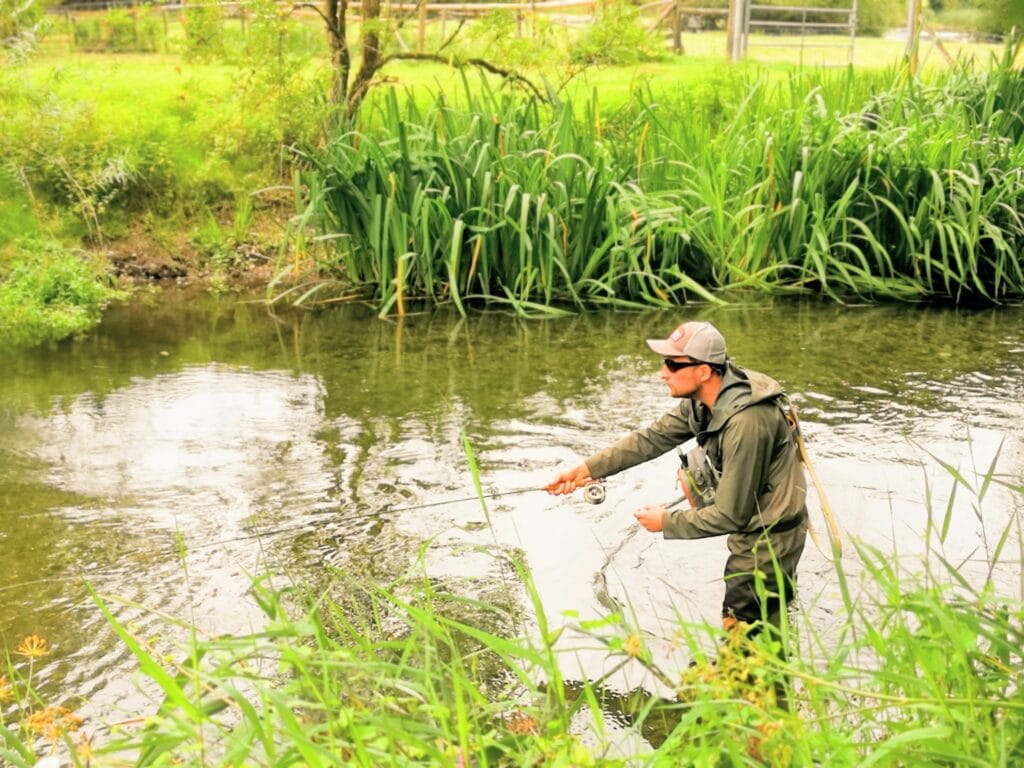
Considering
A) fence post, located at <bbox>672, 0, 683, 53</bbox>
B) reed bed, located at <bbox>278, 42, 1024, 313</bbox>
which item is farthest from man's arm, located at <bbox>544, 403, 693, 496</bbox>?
fence post, located at <bbox>672, 0, 683, 53</bbox>

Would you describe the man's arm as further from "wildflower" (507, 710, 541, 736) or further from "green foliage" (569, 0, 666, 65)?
"green foliage" (569, 0, 666, 65)

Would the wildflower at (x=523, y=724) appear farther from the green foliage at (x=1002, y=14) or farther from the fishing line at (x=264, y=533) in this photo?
the green foliage at (x=1002, y=14)

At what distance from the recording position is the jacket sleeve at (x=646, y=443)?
4.44 m

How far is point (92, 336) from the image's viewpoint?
873 centimetres

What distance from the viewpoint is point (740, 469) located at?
154 inches

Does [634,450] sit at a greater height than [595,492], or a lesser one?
greater

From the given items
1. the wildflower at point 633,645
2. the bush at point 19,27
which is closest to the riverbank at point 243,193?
the bush at point 19,27

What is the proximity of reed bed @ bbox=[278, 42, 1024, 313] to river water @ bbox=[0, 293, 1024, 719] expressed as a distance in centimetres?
38

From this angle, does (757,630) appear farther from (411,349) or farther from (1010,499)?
(411,349)

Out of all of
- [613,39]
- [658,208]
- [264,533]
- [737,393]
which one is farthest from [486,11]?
[737,393]

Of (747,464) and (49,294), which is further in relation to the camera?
(49,294)

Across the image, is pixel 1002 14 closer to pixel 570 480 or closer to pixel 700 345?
pixel 700 345

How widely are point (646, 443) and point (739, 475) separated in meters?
0.61

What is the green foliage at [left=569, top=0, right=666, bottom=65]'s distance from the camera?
10047 millimetres
